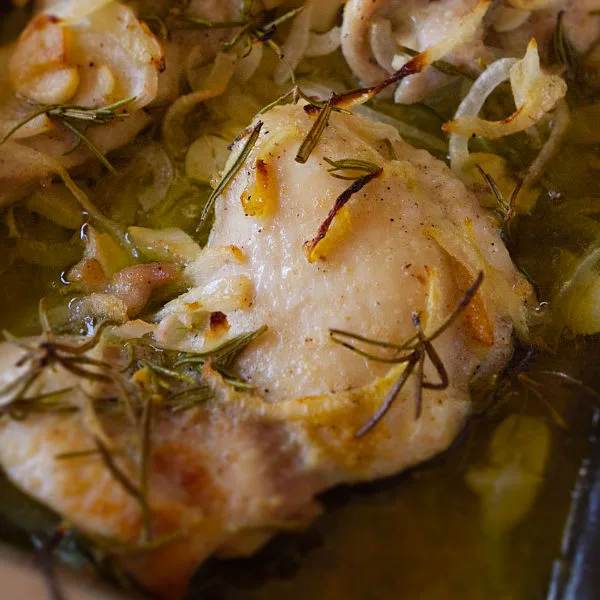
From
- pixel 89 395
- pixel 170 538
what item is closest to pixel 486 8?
pixel 89 395

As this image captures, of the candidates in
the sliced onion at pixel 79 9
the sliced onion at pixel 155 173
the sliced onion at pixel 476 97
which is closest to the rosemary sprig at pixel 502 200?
the sliced onion at pixel 476 97

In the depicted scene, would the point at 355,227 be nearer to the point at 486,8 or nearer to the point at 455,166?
the point at 455,166

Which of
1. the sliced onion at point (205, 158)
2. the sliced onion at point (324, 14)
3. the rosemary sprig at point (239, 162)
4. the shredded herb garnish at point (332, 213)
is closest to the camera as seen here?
the shredded herb garnish at point (332, 213)

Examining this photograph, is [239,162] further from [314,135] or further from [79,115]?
[79,115]

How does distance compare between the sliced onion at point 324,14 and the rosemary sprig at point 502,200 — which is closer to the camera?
the rosemary sprig at point 502,200

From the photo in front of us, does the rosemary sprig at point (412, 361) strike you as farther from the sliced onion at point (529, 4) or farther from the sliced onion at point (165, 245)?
the sliced onion at point (529, 4)

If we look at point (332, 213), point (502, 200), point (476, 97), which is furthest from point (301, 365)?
point (476, 97)

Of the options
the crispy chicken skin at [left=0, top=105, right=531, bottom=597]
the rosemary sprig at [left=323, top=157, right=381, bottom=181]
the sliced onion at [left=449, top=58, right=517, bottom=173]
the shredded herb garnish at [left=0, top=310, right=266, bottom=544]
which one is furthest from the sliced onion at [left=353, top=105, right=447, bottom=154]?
the shredded herb garnish at [left=0, top=310, right=266, bottom=544]
